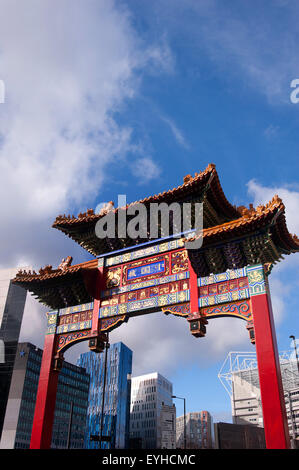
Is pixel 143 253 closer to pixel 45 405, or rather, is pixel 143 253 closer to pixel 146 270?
pixel 146 270

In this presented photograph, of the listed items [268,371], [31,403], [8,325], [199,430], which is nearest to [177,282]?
[268,371]

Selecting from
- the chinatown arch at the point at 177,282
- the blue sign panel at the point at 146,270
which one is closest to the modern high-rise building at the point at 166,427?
the chinatown arch at the point at 177,282

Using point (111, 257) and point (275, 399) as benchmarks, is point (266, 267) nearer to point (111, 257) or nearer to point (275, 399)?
point (275, 399)

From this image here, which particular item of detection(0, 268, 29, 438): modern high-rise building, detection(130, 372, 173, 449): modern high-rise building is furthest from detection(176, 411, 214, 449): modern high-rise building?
detection(0, 268, 29, 438): modern high-rise building

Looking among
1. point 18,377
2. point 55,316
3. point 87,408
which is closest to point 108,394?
point 87,408

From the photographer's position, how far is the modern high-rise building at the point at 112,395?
83375 millimetres

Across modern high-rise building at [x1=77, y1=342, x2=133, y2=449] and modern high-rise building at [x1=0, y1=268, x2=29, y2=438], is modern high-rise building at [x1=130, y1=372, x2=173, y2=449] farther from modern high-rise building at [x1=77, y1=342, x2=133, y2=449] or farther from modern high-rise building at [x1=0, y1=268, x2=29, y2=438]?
modern high-rise building at [x1=0, y1=268, x2=29, y2=438]

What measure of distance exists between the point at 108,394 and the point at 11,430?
94.0 ft

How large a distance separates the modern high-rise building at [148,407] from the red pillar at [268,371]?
8724 centimetres

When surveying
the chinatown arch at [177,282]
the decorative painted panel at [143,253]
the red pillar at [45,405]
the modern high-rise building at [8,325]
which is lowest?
the red pillar at [45,405]

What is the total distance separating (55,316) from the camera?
54.6ft

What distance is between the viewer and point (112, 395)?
3462 inches

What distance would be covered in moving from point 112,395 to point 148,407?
515 inches

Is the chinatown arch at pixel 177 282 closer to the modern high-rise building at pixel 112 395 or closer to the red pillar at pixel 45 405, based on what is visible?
the red pillar at pixel 45 405
